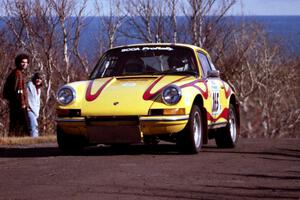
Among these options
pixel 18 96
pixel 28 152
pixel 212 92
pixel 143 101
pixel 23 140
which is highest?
pixel 143 101

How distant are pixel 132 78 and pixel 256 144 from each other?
10.6 ft

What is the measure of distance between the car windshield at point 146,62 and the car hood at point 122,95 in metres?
0.51

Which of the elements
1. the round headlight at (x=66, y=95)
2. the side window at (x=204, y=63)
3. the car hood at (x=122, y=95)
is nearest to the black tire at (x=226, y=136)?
the side window at (x=204, y=63)

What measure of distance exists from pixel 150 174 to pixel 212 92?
11.4 feet

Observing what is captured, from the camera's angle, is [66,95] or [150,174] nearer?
[150,174]

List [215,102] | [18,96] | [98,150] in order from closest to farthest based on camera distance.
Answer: [215,102] < [98,150] < [18,96]

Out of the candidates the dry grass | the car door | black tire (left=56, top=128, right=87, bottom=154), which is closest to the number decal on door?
the car door

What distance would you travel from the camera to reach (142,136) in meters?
11.0

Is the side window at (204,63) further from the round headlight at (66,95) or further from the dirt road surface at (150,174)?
the round headlight at (66,95)

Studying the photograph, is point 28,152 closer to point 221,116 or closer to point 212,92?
point 212,92

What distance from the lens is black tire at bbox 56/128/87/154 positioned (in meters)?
11.6

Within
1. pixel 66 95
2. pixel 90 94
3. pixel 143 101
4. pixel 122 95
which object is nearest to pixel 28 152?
pixel 66 95

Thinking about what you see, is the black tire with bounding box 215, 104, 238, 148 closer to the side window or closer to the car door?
the car door

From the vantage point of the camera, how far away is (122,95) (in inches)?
438
